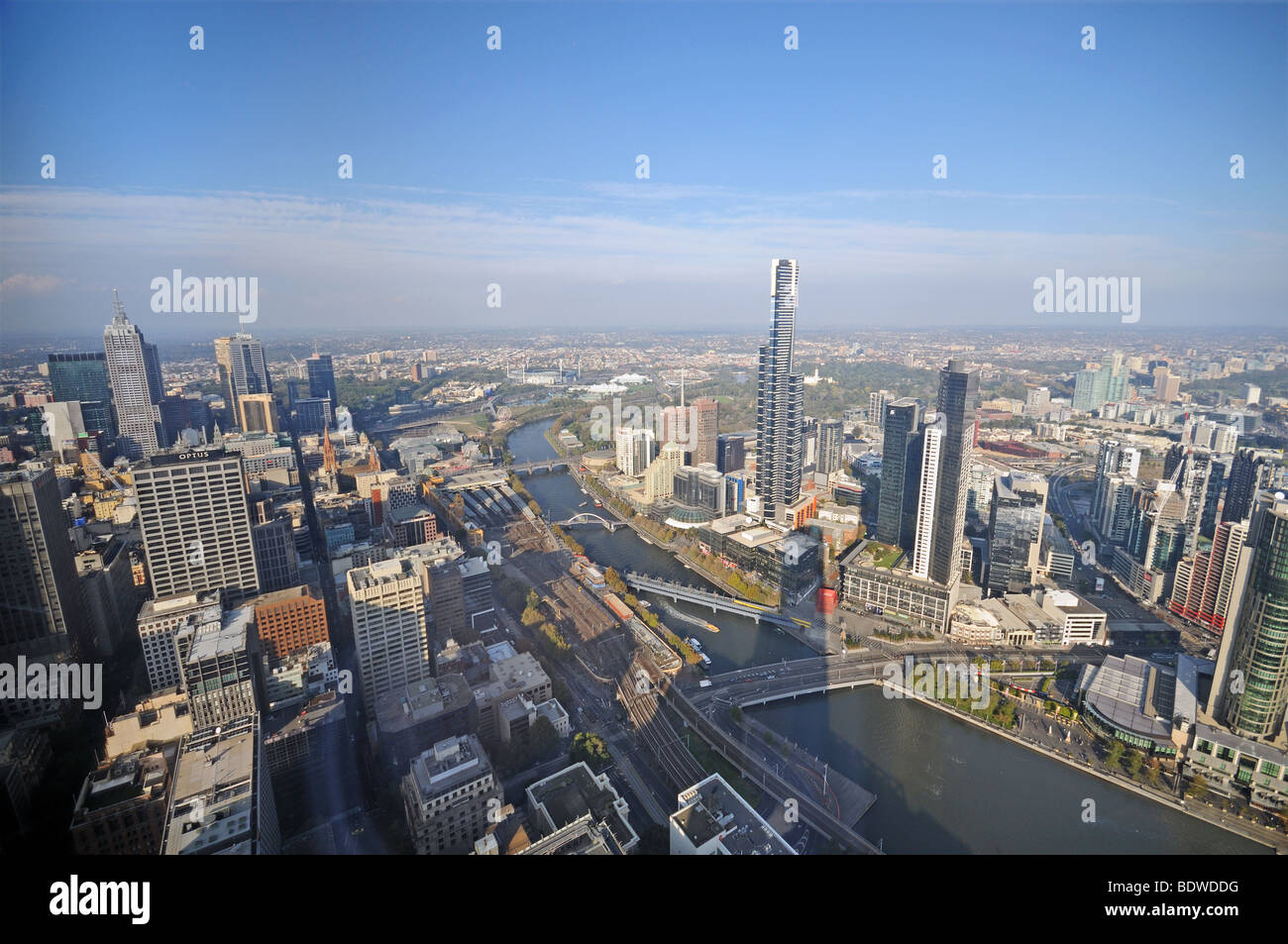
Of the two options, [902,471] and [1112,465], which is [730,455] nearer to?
[902,471]

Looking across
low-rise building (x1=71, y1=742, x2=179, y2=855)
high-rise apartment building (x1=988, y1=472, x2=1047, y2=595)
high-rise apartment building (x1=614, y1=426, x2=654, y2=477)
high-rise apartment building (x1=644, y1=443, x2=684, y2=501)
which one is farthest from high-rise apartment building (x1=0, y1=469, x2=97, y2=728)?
high-rise apartment building (x1=988, y1=472, x2=1047, y2=595)

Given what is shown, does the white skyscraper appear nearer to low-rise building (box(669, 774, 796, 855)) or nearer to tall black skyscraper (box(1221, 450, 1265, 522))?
tall black skyscraper (box(1221, 450, 1265, 522))

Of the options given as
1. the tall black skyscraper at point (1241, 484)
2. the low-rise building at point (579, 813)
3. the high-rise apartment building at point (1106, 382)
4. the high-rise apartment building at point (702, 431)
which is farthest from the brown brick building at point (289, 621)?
the high-rise apartment building at point (1106, 382)

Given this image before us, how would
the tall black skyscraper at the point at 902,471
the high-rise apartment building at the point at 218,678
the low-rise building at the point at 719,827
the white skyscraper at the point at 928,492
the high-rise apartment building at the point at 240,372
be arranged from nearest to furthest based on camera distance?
1. the low-rise building at the point at 719,827
2. the high-rise apartment building at the point at 218,678
3. the white skyscraper at the point at 928,492
4. the tall black skyscraper at the point at 902,471
5. the high-rise apartment building at the point at 240,372

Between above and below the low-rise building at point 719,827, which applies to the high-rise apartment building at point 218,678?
above

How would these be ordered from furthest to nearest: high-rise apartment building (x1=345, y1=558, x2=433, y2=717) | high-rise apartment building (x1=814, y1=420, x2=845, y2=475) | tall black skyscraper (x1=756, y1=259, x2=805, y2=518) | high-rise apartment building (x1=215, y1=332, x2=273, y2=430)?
high-rise apartment building (x1=215, y1=332, x2=273, y2=430), high-rise apartment building (x1=814, y1=420, x2=845, y2=475), tall black skyscraper (x1=756, y1=259, x2=805, y2=518), high-rise apartment building (x1=345, y1=558, x2=433, y2=717)

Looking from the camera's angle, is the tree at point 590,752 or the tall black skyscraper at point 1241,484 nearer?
the tree at point 590,752

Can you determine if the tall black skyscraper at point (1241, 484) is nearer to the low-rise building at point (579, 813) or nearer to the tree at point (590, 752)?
the tree at point (590, 752)
